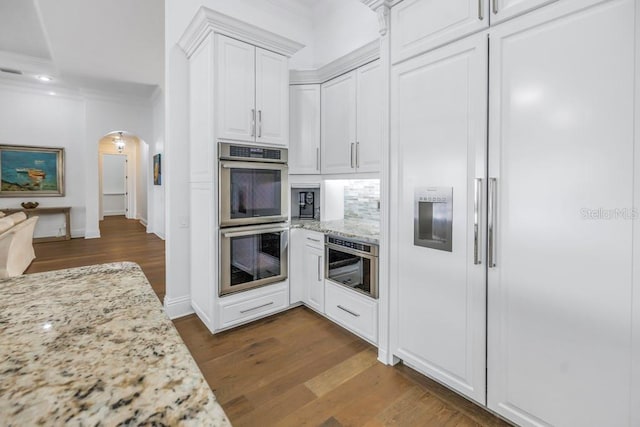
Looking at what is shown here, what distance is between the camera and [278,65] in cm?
298

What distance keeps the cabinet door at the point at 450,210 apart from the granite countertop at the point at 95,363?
1.63m

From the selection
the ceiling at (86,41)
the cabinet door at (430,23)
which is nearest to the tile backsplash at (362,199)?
the cabinet door at (430,23)

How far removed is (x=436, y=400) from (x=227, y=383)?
4.55 ft

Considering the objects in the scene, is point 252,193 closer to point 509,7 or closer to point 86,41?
point 509,7

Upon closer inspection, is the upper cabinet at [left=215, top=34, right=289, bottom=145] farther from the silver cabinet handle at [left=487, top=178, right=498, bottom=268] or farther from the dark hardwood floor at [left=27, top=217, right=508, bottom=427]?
the silver cabinet handle at [left=487, top=178, right=498, bottom=268]

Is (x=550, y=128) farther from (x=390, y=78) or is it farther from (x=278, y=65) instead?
(x=278, y=65)

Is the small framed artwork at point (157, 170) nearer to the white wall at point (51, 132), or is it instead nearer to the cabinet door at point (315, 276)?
the white wall at point (51, 132)

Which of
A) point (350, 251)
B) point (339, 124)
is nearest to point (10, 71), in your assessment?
point (339, 124)

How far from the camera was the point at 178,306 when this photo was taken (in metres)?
3.16

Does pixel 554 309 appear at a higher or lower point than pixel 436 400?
higher

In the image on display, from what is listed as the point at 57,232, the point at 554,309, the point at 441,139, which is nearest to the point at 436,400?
the point at 554,309

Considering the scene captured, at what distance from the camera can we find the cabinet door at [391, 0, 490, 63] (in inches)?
67.7

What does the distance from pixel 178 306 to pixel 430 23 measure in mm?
3303

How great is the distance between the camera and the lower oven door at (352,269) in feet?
8.11
